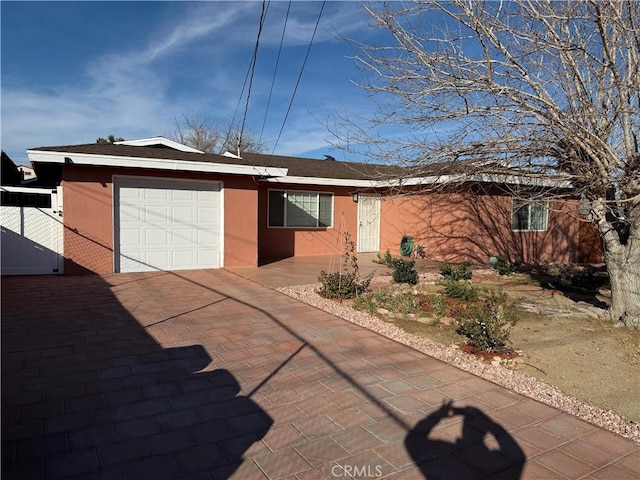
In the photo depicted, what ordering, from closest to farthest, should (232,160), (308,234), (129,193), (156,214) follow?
(129,193) → (156,214) → (232,160) → (308,234)

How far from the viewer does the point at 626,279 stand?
20.7ft

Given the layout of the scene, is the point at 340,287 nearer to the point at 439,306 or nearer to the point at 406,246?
the point at 439,306

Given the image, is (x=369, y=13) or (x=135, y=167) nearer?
(x=369, y=13)

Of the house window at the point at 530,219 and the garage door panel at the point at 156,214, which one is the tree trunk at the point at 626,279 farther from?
the garage door panel at the point at 156,214

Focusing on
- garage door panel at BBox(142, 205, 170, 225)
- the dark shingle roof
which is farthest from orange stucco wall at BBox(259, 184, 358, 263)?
garage door panel at BBox(142, 205, 170, 225)

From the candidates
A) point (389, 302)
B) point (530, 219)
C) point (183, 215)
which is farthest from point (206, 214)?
point (530, 219)

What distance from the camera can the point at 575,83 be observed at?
6039 millimetres

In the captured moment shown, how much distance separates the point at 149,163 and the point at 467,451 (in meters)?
8.89

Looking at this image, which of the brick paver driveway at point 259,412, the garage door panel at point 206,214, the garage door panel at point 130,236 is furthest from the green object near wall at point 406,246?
the brick paver driveway at point 259,412

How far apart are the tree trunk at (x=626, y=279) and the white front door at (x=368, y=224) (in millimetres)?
9745

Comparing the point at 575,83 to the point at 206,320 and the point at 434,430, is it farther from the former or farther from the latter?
the point at 206,320

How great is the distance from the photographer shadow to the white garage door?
8.63m

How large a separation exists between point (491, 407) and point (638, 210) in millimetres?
4197

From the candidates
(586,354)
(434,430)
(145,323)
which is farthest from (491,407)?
(145,323)
